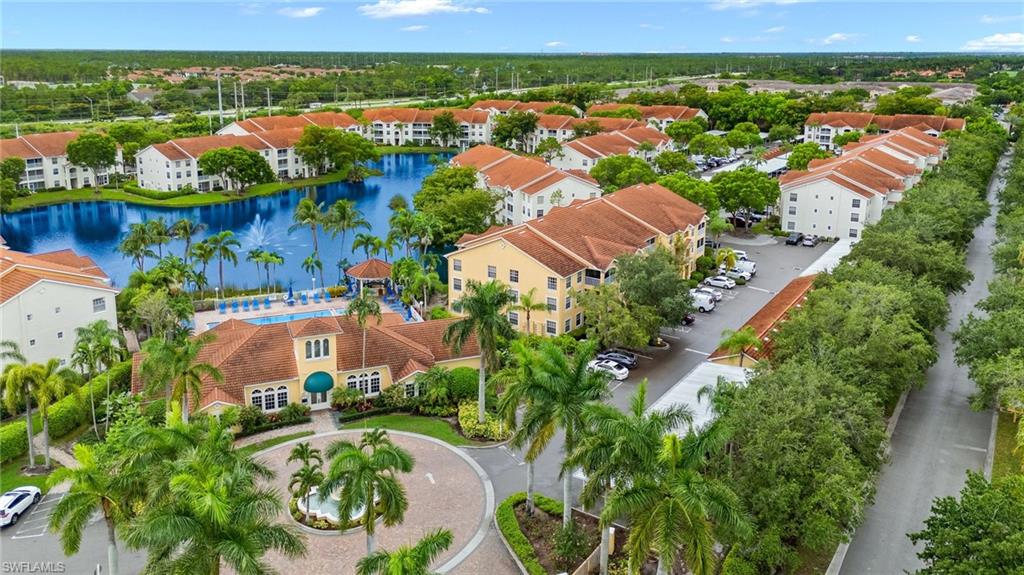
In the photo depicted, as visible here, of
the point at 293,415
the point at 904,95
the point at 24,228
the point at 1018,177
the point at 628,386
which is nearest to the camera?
the point at 293,415

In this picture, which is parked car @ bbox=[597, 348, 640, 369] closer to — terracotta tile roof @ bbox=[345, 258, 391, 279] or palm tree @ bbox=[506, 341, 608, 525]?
palm tree @ bbox=[506, 341, 608, 525]

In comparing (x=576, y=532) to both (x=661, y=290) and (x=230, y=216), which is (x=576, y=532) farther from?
(x=230, y=216)

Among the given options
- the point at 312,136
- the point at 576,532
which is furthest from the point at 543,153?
the point at 576,532

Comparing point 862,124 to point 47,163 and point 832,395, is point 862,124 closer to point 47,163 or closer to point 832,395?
point 832,395

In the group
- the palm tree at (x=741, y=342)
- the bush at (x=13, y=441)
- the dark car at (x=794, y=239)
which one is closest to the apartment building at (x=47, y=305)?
the bush at (x=13, y=441)

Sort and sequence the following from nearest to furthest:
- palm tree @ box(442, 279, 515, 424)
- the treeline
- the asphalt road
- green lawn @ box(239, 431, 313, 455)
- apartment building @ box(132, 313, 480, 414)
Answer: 1. the treeline
2. the asphalt road
3. green lawn @ box(239, 431, 313, 455)
4. palm tree @ box(442, 279, 515, 424)
5. apartment building @ box(132, 313, 480, 414)

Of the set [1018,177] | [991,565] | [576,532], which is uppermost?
[1018,177]

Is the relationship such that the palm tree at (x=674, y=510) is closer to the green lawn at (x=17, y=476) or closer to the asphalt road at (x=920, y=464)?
the asphalt road at (x=920, y=464)

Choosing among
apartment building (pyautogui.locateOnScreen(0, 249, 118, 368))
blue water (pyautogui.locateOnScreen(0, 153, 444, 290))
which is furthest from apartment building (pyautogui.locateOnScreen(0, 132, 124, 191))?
apartment building (pyautogui.locateOnScreen(0, 249, 118, 368))
